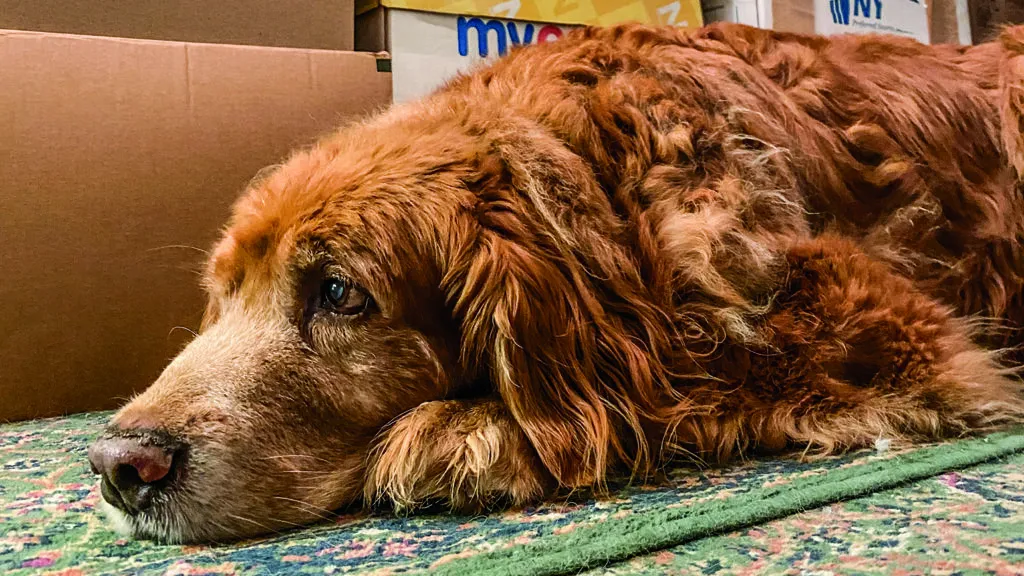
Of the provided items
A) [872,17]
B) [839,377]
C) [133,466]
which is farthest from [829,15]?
[133,466]

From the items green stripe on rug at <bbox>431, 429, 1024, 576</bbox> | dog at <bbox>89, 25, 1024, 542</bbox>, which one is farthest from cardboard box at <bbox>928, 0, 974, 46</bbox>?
green stripe on rug at <bbox>431, 429, 1024, 576</bbox>

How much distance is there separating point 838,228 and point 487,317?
34.2 inches

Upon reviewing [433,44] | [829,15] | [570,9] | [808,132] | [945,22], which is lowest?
[808,132]

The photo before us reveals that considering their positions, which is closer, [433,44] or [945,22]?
[433,44]

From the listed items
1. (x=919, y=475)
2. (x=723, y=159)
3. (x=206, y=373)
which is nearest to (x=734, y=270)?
(x=723, y=159)

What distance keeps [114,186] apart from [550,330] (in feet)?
5.07

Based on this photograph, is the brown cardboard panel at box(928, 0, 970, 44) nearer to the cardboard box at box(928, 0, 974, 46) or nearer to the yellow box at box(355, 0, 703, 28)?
the cardboard box at box(928, 0, 974, 46)

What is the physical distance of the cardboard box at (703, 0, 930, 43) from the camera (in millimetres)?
3488

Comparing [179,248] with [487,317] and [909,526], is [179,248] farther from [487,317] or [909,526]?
[909,526]

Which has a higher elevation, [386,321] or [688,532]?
[386,321]

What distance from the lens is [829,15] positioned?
12.1 ft

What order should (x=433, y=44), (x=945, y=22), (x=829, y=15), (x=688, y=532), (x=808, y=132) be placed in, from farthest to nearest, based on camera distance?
(x=945, y=22)
(x=829, y=15)
(x=433, y=44)
(x=808, y=132)
(x=688, y=532)

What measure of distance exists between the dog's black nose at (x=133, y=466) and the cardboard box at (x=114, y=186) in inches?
47.6

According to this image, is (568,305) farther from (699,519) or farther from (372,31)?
(372,31)
